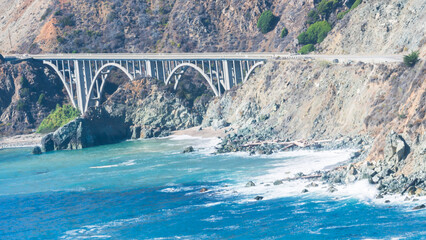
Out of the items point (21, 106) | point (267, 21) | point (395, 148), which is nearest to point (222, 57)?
point (267, 21)

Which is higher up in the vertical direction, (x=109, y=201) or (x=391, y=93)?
(x=391, y=93)

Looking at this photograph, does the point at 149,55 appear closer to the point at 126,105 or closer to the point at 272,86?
the point at 126,105

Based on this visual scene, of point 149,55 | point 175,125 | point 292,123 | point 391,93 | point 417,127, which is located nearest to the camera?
point 417,127

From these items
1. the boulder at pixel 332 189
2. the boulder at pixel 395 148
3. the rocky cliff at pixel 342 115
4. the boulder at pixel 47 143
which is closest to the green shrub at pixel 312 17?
the rocky cliff at pixel 342 115

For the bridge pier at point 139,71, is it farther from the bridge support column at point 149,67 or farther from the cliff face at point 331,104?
the cliff face at point 331,104

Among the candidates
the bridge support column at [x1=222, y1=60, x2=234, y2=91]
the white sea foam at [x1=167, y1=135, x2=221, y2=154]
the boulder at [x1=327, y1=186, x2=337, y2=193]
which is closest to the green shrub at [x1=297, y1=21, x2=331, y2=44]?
the bridge support column at [x1=222, y1=60, x2=234, y2=91]

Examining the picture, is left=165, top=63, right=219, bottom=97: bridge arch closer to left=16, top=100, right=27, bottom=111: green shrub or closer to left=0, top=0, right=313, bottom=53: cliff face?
left=0, top=0, right=313, bottom=53: cliff face

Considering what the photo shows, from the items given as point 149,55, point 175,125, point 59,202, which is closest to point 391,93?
point 59,202
